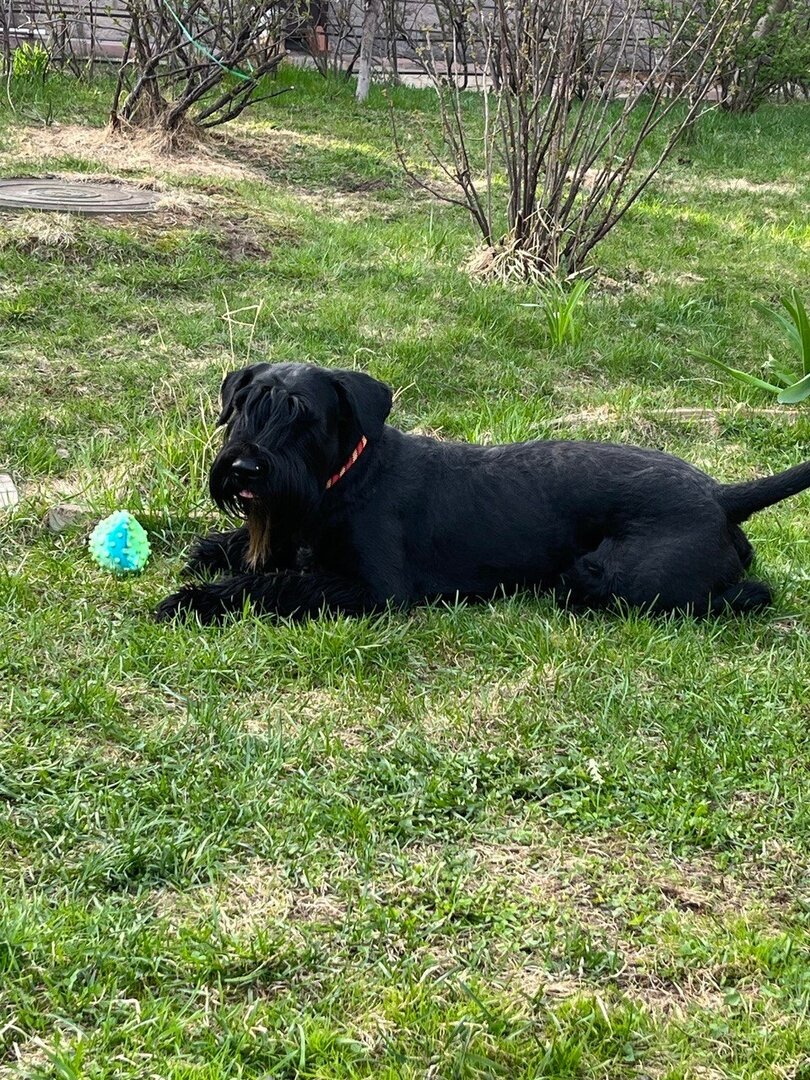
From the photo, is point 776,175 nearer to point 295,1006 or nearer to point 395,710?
point 395,710

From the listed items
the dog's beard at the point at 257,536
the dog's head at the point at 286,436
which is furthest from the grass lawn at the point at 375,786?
the dog's head at the point at 286,436

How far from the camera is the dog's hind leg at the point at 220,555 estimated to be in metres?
4.75

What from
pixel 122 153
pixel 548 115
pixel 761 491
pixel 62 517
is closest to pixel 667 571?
pixel 761 491

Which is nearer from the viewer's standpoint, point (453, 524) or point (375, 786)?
point (375, 786)

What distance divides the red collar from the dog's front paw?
63cm

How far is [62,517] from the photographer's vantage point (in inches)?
192

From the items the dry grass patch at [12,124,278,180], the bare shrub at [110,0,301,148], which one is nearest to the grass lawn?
the dry grass patch at [12,124,278,180]

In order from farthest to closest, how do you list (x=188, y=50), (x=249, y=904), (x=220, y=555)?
1. (x=188, y=50)
2. (x=220, y=555)
3. (x=249, y=904)

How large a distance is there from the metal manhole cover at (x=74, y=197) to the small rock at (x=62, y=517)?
3956mm

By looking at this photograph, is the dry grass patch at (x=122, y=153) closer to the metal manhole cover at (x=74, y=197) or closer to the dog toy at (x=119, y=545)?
the metal manhole cover at (x=74, y=197)

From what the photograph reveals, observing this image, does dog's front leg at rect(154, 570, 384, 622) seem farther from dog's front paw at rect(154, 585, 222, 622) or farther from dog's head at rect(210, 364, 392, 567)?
dog's head at rect(210, 364, 392, 567)

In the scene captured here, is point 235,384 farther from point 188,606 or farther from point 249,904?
point 249,904

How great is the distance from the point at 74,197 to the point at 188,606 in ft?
17.1

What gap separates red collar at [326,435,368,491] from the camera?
4.44 meters
